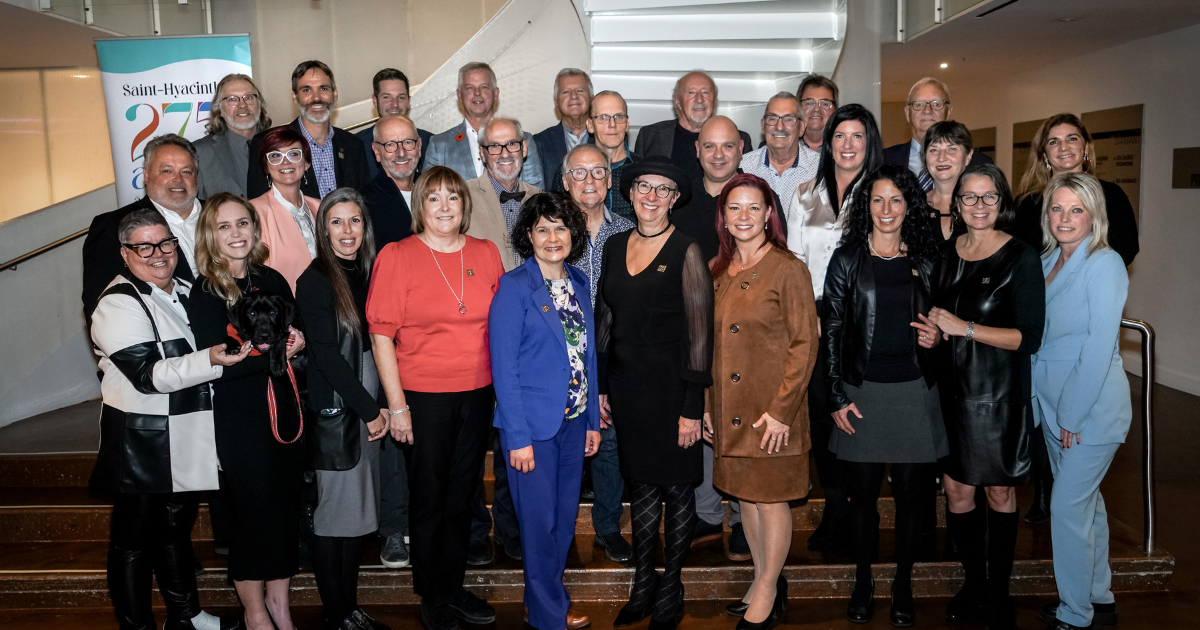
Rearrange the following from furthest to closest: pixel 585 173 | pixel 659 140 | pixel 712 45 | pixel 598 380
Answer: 1. pixel 712 45
2. pixel 659 140
3. pixel 585 173
4. pixel 598 380

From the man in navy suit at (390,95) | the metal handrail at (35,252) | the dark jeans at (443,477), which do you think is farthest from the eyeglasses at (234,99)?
the metal handrail at (35,252)

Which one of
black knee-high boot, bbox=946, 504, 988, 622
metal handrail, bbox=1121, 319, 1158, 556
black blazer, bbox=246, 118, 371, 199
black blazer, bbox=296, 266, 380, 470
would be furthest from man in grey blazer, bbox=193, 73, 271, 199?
metal handrail, bbox=1121, 319, 1158, 556

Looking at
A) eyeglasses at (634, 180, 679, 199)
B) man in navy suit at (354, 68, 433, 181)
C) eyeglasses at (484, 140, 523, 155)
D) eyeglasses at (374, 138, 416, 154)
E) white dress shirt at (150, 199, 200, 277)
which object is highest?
man in navy suit at (354, 68, 433, 181)

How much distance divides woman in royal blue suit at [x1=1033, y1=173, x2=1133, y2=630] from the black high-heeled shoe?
5.09ft

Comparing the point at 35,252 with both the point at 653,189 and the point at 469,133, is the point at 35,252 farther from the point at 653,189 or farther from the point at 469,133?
the point at 653,189

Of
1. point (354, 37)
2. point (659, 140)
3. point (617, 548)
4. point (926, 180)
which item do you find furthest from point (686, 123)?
point (354, 37)

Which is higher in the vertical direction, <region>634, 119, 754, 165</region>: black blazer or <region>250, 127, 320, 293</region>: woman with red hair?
<region>634, 119, 754, 165</region>: black blazer

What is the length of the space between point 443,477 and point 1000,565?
215cm

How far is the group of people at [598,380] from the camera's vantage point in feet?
8.95

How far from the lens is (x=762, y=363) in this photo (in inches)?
112

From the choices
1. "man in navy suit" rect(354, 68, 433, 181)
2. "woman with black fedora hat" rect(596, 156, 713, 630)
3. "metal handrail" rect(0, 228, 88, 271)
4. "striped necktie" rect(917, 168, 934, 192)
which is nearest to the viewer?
"woman with black fedora hat" rect(596, 156, 713, 630)

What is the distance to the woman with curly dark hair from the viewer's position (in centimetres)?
288

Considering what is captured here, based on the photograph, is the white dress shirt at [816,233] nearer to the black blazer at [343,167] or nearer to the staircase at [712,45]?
the black blazer at [343,167]

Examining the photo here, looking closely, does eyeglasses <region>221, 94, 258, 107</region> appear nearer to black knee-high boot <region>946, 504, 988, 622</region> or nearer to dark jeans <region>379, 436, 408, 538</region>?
dark jeans <region>379, 436, 408, 538</region>
